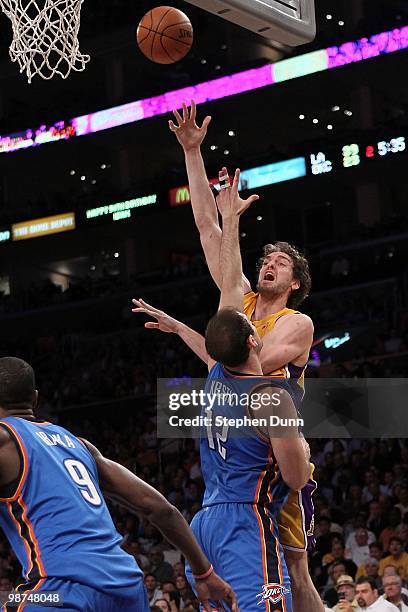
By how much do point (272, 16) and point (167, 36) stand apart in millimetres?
1401

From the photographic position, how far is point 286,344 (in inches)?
158

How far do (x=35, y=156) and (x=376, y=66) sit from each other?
8.46 meters

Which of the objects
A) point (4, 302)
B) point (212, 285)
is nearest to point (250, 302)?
point (212, 285)

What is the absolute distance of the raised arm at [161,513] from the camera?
9.77ft

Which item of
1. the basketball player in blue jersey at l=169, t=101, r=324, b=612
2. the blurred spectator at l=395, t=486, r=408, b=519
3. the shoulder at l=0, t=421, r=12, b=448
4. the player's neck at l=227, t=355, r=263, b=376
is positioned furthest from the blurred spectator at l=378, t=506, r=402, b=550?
the shoulder at l=0, t=421, r=12, b=448

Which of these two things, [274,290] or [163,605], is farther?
[163,605]

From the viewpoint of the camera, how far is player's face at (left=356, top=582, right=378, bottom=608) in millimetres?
7273

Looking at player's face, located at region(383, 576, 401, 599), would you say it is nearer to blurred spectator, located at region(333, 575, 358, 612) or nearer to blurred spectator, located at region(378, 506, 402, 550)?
blurred spectator, located at region(333, 575, 358, 612)

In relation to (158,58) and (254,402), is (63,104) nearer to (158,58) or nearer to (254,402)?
(158,58)

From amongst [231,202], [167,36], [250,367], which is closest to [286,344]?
[250,367]

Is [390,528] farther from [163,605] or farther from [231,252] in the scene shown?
[231,252]

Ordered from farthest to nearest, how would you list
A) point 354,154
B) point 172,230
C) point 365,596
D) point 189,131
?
point 172,230 → point 354,154 → point 365,596 → point 189,131

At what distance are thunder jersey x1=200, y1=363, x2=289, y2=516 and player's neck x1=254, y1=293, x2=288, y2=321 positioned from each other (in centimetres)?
50

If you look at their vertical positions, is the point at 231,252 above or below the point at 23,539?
above
